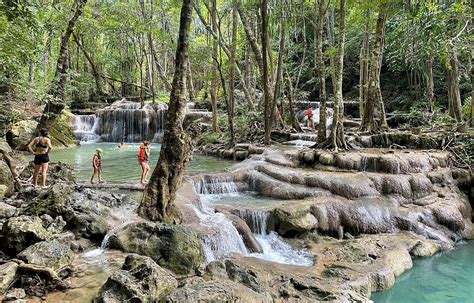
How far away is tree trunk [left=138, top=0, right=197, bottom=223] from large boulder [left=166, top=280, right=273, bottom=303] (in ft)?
8.23

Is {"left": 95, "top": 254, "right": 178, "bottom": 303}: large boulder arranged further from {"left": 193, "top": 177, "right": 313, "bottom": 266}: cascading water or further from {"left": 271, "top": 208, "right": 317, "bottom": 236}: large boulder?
{"left": 271, "top": 208, "right": 317, "bottom": 236}: large boulder

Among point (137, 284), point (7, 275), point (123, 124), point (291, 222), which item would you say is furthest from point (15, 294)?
point (123, 124)

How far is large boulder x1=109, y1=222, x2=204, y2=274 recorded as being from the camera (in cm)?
586

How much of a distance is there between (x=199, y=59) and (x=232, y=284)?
51.0ft

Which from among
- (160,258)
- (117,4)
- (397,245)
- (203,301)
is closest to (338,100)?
(397,245)

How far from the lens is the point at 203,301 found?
442 centimetres

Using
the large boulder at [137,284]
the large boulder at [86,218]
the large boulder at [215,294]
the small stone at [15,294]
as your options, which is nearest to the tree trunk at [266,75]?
the large boulder at [86,218]

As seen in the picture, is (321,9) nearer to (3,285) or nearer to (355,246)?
(355,246)

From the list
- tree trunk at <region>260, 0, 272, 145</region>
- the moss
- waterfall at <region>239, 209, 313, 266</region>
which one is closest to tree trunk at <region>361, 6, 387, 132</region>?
tree trunk at <region>260, 0, 272, 145</region>

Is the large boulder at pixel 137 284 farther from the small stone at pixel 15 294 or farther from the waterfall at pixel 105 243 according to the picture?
the waterfall at pixel 105 243

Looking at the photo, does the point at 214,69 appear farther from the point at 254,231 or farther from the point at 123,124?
the point at 254,231

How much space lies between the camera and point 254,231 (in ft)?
27.6

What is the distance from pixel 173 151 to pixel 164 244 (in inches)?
70.2

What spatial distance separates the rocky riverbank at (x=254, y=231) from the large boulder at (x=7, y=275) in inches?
0.7
